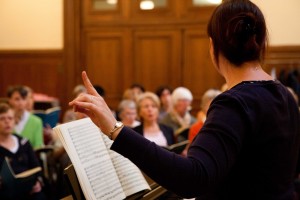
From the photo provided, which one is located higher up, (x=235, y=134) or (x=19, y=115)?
(x=235, y=134)

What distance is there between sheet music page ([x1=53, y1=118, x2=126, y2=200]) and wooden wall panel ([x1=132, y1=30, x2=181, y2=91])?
6.15 metres

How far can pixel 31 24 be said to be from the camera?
313 inches

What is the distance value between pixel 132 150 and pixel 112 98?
269 inches

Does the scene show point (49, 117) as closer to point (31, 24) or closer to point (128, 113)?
point (128, 113)

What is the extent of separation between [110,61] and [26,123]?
10.5 ft

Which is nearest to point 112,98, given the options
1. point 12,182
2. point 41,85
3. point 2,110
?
point 41,85

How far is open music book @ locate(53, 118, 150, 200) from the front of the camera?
4.51 feet

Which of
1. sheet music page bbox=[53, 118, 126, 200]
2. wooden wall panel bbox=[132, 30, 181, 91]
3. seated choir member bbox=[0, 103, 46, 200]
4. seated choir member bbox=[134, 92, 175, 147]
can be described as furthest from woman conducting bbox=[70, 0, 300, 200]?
wooden wall panel bbox=[132, 30, 181, 91]

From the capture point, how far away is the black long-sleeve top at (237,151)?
39.1 inches

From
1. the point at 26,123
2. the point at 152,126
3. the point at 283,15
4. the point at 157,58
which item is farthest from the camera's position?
the point at 157,58

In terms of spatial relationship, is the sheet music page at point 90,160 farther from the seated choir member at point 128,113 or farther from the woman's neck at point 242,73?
the seated choir member at point 128,113

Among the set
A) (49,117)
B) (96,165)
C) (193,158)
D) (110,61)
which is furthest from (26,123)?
(193,158)

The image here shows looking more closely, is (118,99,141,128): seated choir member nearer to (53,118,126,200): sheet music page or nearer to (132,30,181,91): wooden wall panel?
(132,30,181,91): wooden wall panel

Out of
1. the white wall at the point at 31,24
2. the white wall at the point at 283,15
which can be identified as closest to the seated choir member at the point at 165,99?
the white wall at the point at 283,15
